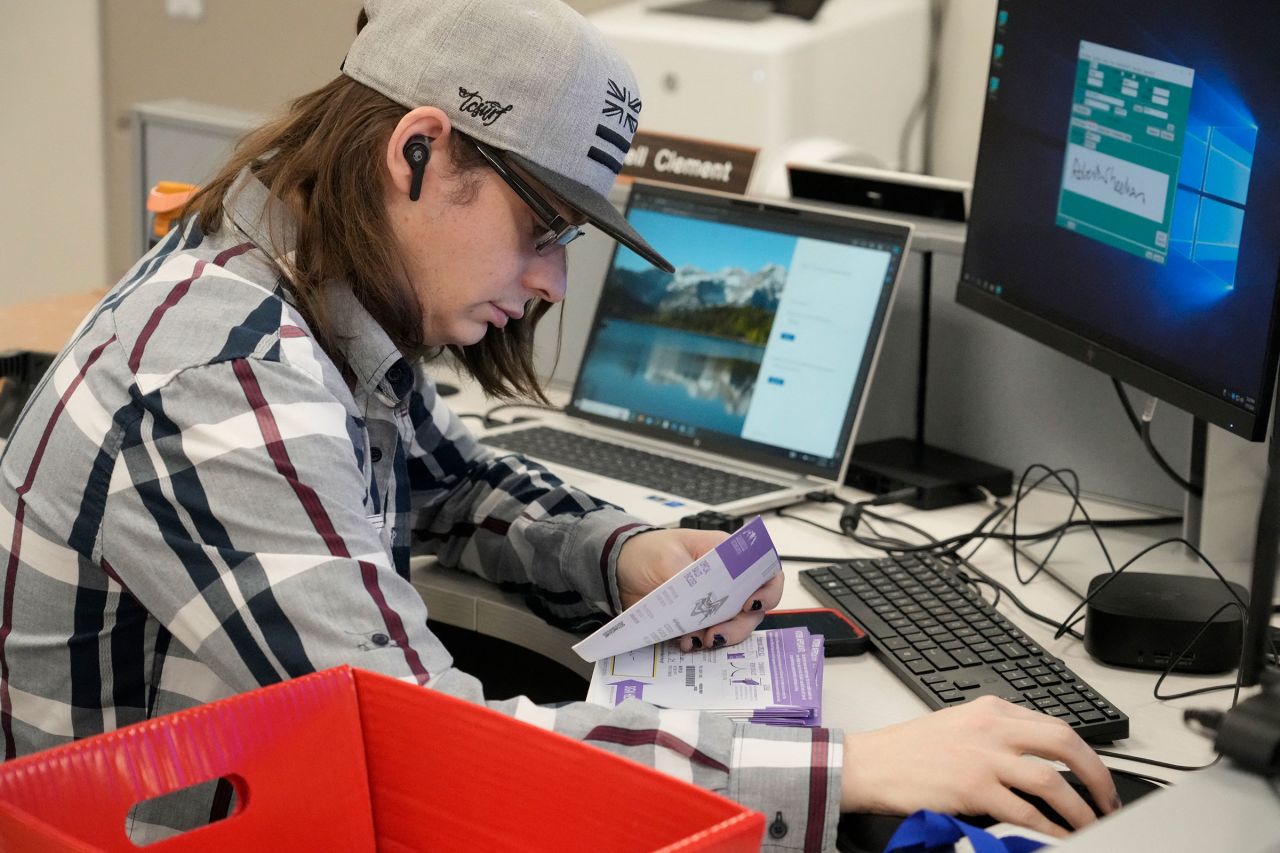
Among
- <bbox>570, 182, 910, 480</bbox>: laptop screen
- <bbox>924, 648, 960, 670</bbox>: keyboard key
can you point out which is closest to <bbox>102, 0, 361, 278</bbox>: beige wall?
<bbox>570, 182, 910, 480</bbox>: laptop screen

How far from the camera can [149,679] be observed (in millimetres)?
1002

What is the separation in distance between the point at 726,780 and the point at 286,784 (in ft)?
0.95

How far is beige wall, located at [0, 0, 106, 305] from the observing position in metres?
4.02

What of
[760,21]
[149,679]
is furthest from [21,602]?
[760,21]

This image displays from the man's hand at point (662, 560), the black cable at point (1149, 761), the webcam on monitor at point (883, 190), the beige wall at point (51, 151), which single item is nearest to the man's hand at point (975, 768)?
the black cable at point (1149, 761)

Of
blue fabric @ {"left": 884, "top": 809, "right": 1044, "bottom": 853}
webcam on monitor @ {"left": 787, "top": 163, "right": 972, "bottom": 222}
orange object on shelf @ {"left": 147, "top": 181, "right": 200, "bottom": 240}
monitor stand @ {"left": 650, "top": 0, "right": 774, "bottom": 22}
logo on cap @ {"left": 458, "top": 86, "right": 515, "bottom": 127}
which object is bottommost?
blue fabric @ {"left": 884, "top": 809, "right": 1044, "bottom": 853}

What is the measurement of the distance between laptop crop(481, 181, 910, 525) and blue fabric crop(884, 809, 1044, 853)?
637mm

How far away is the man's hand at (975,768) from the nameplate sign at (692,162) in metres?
0.97

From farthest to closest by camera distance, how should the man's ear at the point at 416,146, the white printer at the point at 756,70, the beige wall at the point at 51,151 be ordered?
the beige wall at the point at 51,151 → the white printer at the point at 756,70 → the man's ear at the point at 416,146

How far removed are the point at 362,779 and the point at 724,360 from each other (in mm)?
951

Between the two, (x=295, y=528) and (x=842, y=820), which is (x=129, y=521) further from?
(x=842, y=820)

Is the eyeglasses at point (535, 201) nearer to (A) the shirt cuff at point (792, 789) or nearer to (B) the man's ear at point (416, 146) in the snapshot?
(B) the man's ear at point (416, 146)

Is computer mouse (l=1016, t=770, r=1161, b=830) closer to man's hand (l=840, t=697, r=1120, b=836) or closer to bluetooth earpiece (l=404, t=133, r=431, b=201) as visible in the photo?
man's hand (l=840, t=697, r=1120, b=836)

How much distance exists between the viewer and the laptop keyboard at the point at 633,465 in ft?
4.99
